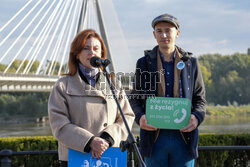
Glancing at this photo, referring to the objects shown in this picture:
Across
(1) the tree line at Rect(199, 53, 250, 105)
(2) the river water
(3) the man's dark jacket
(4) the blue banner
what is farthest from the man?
(1) the tree line at Rect(199, 53, 250, 105)

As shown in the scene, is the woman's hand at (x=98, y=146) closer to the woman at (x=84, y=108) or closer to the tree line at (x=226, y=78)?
the woman at (x=84, y=108)

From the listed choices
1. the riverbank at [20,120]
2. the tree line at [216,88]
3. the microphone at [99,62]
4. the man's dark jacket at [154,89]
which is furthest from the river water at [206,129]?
the microphone at [99,62]

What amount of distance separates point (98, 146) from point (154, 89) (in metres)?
0.46

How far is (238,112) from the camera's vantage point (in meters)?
37.0

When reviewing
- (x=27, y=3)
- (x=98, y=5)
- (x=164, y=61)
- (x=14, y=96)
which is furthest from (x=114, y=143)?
(x=14, y=96)

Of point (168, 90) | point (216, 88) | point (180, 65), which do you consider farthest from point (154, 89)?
point (216, 88)

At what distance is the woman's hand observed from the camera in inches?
80.6

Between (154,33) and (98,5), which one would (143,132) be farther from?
(98,5)

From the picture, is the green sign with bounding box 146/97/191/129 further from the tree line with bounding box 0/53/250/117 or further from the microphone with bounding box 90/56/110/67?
the tree line with bounding box 0/53/250/117

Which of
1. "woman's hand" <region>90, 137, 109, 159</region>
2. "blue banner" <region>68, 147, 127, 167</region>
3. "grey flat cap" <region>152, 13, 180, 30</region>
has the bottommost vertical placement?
"blue banner" <region>68, 147, 127, 167</region>

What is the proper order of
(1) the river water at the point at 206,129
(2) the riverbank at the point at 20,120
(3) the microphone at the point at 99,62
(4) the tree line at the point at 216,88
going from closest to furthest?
(3) the microphone at the point at 99,62 → (1) the river water at the point at 206,129 → (2) the riverbank at the point at 20,120 → (4) the tree line at the point at 216,88

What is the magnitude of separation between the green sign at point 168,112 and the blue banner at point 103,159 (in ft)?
0.82

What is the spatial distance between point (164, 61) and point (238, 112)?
1441 inches

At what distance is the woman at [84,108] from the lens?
2.10 m
